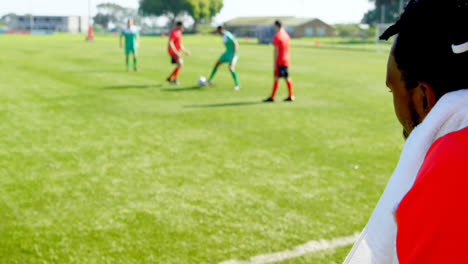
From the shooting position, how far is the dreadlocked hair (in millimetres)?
990

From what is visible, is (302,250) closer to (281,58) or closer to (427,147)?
(427,147)

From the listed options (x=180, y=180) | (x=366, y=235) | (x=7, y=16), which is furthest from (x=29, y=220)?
(x=7, y=16)

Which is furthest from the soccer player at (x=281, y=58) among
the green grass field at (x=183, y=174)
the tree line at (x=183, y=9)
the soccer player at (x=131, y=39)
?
the tree line at (x=183, y=9)

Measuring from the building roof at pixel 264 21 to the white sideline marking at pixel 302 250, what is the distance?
104 metres

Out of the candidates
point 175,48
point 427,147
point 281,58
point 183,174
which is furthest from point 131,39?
point 427,147

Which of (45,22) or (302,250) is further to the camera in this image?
(45,22)

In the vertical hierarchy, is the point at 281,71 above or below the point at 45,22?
below

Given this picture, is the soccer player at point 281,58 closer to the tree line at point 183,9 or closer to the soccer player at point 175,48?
the soccer player at point 175,48

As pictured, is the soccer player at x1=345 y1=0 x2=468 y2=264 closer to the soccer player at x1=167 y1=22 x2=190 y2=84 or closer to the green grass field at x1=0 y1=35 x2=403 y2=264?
the green grass field at x1=0 y1=35 x2=403 y2=264

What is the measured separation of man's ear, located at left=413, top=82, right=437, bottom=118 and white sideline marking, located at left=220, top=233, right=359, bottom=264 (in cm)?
269

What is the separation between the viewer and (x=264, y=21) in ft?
381

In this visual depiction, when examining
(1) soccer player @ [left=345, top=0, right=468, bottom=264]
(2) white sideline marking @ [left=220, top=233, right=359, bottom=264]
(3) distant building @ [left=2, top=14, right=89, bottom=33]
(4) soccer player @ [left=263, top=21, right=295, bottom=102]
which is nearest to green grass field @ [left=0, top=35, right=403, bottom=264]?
(2) white sideline marking @ [left=220, top=233, right=359, bottom=264]

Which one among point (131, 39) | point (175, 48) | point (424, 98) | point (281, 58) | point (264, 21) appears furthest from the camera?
point (264, 21)

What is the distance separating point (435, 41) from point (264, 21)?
118682mm
